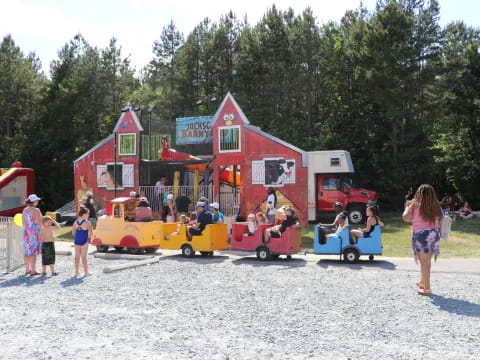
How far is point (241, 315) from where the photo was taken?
7.32 m

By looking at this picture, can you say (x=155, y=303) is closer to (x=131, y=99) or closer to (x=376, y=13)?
(x=376, y=13)

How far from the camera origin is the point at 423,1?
31.3 m

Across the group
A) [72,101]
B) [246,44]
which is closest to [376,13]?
[246,44]

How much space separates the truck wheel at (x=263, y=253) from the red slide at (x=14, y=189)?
1732 centimetres

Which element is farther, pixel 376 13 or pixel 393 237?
pixel 376 13

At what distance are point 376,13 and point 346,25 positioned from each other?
4.92 metres

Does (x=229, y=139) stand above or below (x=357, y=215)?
above

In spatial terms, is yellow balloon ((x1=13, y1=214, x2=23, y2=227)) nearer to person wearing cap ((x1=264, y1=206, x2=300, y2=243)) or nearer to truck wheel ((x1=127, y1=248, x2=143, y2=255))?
truck wheel ((x1=127, y1=248, x2=143, y2=255))

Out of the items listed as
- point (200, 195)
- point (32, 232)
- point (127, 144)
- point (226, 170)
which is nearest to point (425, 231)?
point (32, 232)

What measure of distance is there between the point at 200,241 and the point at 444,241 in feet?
27.3

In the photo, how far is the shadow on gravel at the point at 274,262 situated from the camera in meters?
12.3

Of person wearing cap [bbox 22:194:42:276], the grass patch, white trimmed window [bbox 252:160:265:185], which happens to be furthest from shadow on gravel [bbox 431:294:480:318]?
white trimmed window [bbox 252:160:265:185]

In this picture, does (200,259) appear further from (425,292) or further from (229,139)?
(229,139)

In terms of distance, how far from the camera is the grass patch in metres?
14.2
